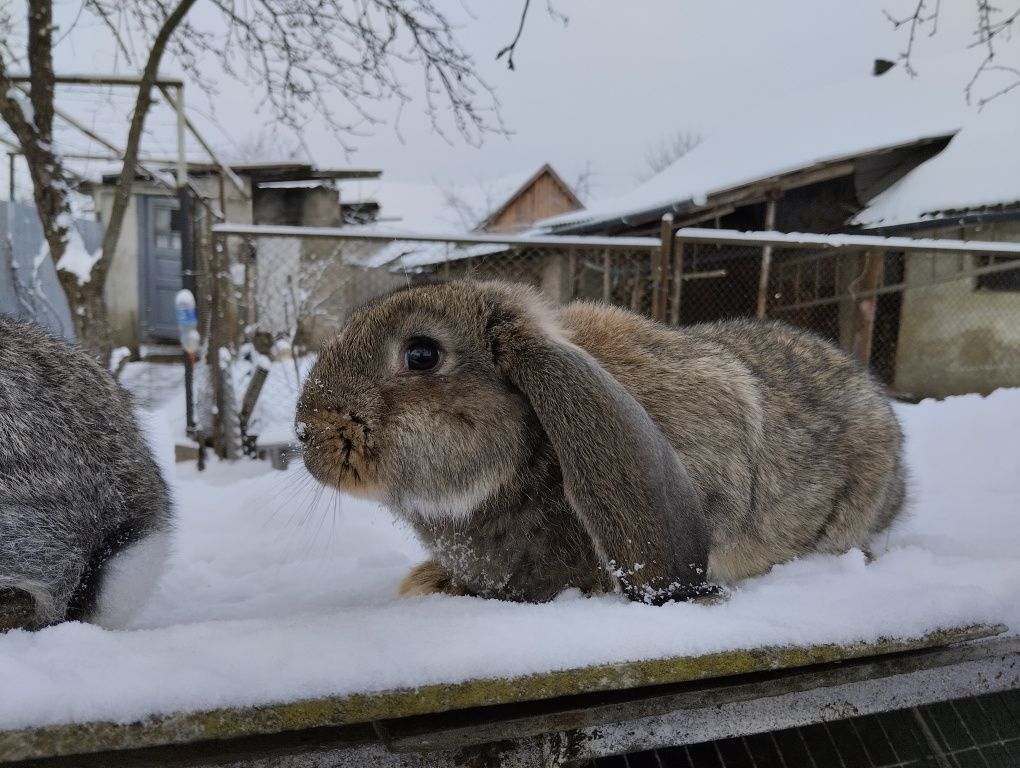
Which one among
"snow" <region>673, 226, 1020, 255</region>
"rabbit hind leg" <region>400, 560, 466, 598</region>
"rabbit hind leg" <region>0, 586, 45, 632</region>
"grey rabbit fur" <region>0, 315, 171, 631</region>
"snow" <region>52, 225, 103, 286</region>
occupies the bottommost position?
"rabbit hind leg" <region>400, 560, 466, 598</region>

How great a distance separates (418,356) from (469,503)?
34cm

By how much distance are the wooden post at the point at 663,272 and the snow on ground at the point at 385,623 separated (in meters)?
2.86

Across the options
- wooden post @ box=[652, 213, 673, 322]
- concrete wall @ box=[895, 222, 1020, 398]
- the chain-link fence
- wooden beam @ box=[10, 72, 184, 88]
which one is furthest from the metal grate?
concrete wall @ box=[895, 222, 1020, 398]

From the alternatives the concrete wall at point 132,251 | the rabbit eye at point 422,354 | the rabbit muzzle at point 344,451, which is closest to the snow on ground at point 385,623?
the rabbit muzzle at point 344,451

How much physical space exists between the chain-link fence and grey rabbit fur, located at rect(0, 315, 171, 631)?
3629 millimetres

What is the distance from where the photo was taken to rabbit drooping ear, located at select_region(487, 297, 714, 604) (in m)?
1.27

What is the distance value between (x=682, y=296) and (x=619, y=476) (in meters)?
6.15

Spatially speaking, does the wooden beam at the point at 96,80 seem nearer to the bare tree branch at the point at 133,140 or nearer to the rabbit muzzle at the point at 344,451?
the bare tree branch at the point at 133,140

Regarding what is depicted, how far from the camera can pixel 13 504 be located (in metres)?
1.20

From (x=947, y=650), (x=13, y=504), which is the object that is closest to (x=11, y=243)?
(x=13, y=504)

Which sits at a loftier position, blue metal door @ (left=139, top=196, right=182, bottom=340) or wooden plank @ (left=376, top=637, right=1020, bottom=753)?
blue metal door @ (left=139, top=196, right=182, bottom=340)

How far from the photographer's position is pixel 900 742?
1.76 meters

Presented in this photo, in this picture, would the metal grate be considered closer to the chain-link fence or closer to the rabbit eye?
the rabbit eye

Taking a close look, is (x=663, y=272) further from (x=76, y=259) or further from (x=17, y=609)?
(x=17, y=609)
